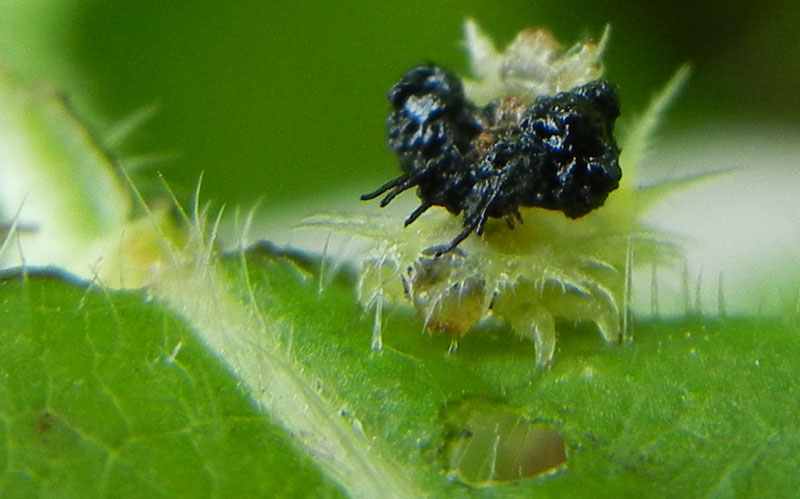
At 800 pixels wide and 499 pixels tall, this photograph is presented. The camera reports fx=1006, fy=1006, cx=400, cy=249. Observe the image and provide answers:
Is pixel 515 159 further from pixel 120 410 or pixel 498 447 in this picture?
pixel 120 410

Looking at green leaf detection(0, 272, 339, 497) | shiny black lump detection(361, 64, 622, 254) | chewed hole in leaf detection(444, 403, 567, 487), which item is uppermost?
shiny black lump detection(361, 64, 622, 254)

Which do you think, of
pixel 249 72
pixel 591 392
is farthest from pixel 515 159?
pixel 249 72

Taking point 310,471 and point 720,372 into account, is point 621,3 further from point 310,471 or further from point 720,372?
point 310,471

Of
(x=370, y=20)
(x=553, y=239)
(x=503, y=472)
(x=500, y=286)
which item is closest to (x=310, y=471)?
(x=503, y=472)

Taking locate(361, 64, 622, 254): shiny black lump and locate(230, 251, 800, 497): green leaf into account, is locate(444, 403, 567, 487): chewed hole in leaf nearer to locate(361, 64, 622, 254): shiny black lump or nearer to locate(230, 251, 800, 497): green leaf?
locate(230, 251, 800, 497): green leaf

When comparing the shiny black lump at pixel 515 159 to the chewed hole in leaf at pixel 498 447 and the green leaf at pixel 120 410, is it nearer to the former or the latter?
the chewed hole in leaf at pixel 498 447

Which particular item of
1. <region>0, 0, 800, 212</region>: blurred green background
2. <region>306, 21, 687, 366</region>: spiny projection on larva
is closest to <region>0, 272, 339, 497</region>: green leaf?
<region>306, 21, 687, 366</region>: spiny projection on larva
